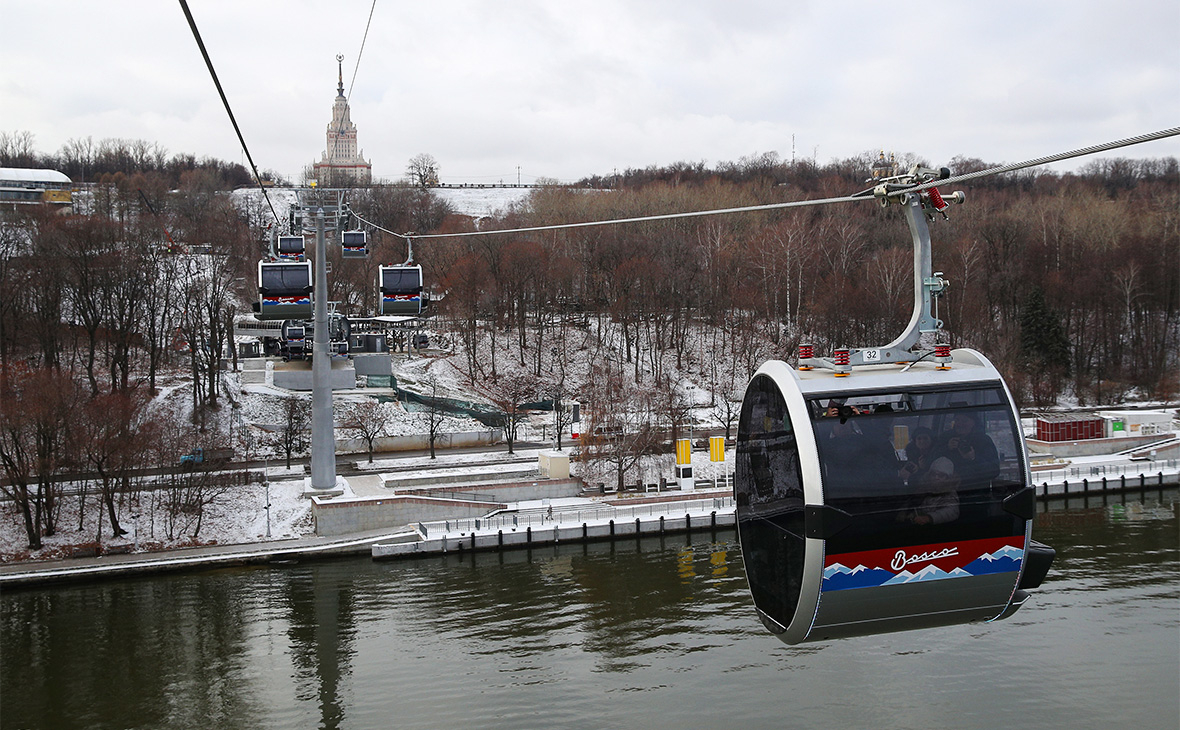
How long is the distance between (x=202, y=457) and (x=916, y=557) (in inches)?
1015

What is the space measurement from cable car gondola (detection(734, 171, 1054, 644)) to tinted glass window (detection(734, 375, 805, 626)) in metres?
0.02

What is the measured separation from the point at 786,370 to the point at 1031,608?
15.8m

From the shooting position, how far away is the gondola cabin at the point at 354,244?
2603cm

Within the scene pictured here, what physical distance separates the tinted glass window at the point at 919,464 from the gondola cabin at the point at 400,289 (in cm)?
1991

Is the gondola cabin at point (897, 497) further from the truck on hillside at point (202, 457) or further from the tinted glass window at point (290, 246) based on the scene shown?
the tinted glass window at point (290, 246)

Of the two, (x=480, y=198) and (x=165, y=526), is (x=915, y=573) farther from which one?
(x=480, y=198)

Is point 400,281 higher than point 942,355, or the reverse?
point 400,281

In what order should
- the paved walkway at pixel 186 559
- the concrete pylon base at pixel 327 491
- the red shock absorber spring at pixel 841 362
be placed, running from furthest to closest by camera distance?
the concrete pylon base at pixel 327 491 → the paved walkway at pixel 186 559 → the red shock absorber spring at pixel 841 362

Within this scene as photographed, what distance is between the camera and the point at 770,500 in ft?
21.6

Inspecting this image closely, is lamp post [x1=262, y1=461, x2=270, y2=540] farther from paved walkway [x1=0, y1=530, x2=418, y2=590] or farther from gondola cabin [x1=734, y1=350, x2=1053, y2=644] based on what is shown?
gondola cabin [x1=734, y1=350, x2=1053, y2=644]

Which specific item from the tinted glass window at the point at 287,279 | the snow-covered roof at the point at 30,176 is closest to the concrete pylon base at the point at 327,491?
the tinted glass window at the point at 287,279

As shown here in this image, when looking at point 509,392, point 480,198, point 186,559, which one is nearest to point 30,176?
point 480,198

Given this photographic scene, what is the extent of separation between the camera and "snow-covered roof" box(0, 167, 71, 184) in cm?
7875

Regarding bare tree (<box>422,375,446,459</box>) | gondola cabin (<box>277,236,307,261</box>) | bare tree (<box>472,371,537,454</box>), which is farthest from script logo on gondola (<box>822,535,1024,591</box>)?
bare tree (<box>472,371,537,454</box>)
